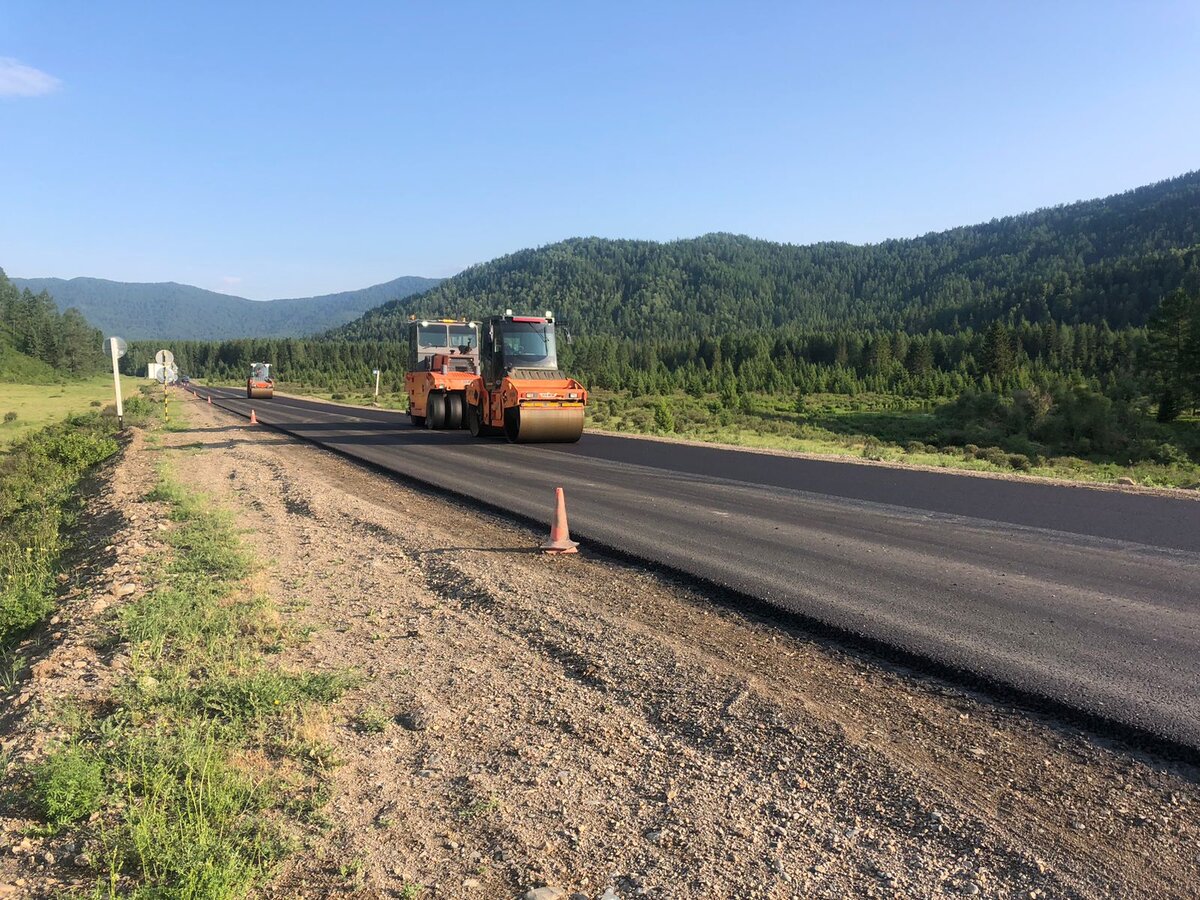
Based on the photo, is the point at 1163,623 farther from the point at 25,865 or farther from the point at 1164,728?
the point at 25,865

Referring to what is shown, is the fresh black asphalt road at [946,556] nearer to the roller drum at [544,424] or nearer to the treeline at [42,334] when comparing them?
the roller drum at [544,424]

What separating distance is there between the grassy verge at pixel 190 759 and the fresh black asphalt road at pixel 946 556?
3.99 m

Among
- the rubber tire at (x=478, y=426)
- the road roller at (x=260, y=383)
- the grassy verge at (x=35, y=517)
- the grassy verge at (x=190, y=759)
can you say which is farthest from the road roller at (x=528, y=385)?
the road roller at (x=260, y=383)

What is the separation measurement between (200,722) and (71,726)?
2.29 feet

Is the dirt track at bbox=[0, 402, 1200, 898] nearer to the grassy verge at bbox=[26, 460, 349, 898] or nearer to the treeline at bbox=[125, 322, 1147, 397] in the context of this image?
the grassy verge at bbox=[26, 460, 349, 898]

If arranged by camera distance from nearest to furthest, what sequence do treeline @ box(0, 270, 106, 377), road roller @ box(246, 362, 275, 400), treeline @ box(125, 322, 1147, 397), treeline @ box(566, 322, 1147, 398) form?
road roller @ box(246, 362, 275, 400) → treeline @ box(566, 322, 1147, 398) → treeline @ box(125, 322, 1147, 397) → treeline @ box(0, 270, 106, 377)

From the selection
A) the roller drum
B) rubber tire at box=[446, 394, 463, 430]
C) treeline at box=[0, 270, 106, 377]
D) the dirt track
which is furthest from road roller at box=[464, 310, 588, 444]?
treeline at box=[0, 270, 106, 377]

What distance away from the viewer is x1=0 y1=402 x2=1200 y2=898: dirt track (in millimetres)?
2945

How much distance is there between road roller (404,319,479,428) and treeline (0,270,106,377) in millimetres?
117660

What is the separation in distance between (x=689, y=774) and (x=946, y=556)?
5.50 metres

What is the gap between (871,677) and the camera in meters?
4.96

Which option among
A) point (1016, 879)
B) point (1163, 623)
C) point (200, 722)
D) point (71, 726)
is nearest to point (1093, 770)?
point (1016, 879)

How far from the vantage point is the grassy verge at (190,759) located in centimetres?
298

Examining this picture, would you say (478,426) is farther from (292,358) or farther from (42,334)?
(292,358)
